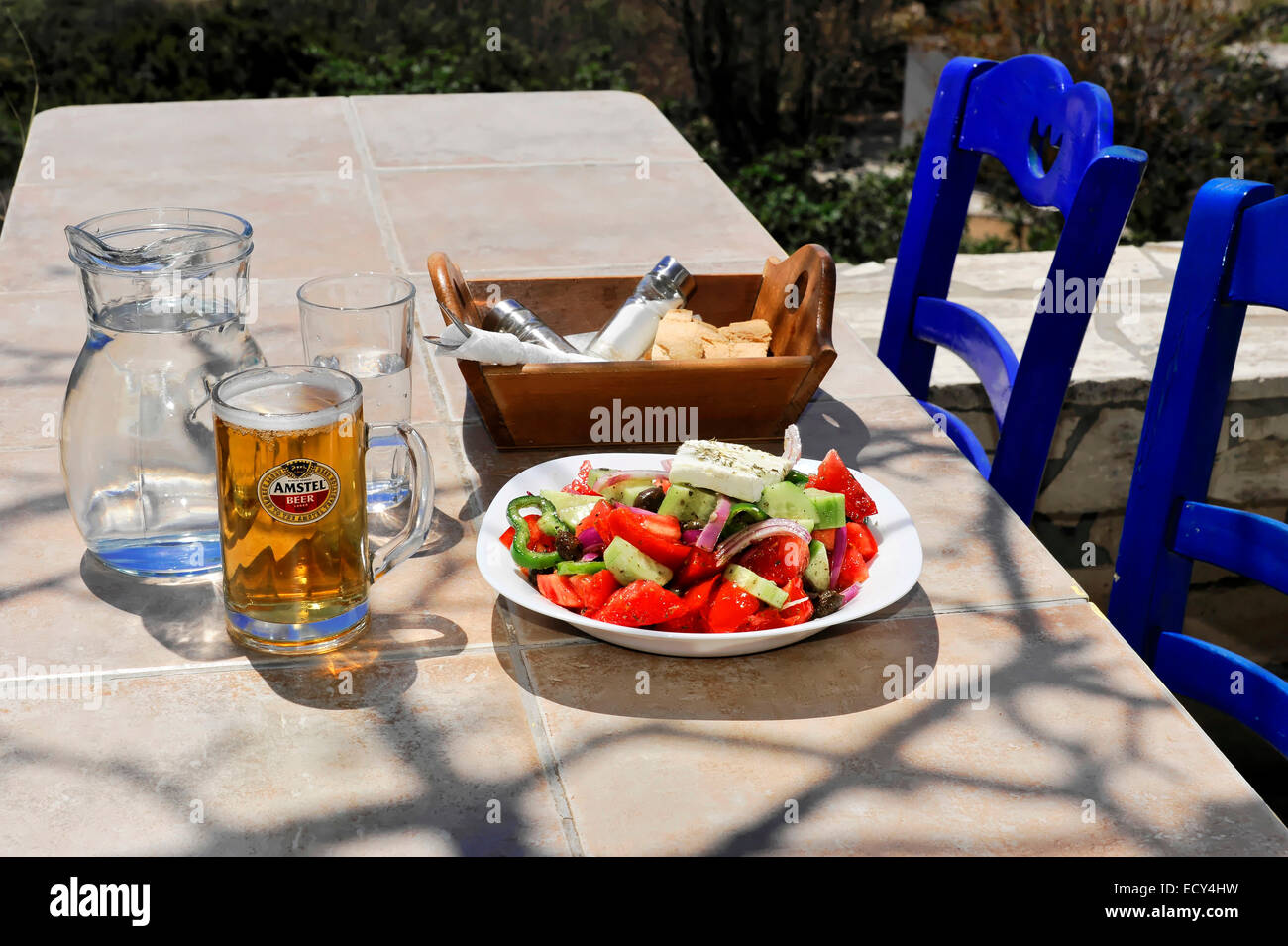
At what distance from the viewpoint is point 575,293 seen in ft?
5.51

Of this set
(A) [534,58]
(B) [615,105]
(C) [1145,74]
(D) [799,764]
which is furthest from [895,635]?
(A) [534,58]

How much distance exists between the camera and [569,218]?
7.62 feet

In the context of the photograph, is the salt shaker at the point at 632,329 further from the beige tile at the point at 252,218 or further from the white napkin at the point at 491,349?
the beige tile at the point at 252,218

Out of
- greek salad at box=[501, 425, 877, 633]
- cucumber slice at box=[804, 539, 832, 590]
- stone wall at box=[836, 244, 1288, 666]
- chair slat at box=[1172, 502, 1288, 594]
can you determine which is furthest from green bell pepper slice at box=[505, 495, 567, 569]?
stone wall at box=[836, 244, 1288, 666]

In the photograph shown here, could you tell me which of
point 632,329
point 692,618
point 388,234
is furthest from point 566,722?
point 388,234

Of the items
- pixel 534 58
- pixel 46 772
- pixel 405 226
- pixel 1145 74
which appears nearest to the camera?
pixel 46 772

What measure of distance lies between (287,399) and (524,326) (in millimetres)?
472

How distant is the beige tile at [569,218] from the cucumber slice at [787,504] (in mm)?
964

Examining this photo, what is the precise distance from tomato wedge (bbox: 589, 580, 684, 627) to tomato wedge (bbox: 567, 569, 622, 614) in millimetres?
22

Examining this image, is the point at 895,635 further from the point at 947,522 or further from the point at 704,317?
the point at 704,317

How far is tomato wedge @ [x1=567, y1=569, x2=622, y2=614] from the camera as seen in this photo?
110cm

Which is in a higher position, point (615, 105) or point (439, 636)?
point (615, 105)

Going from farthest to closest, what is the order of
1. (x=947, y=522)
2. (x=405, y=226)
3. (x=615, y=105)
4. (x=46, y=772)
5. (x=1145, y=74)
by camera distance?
(x=1145, y=74)
(x=615, y=105)
(x=405, y=226)
(x=947, y=522)
(x=46, y=772)

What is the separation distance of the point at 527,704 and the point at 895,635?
0.33 metres
